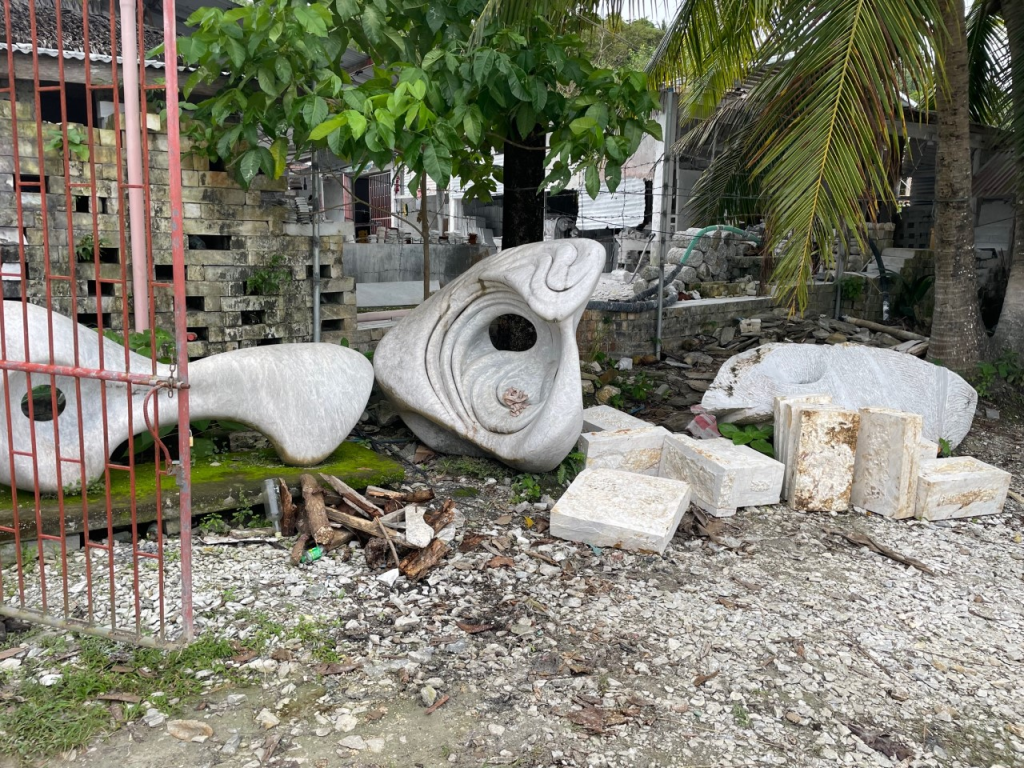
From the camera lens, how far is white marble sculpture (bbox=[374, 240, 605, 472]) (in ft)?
16.2

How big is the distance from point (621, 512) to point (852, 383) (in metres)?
2.62

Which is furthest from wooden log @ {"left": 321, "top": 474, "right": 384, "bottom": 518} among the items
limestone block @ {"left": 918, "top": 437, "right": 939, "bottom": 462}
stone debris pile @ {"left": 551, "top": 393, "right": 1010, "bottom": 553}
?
limestone block @ {"left": 918, "top": 437, "right": 939, "bottom": 462}

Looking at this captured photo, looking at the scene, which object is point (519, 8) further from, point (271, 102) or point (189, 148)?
point (189, 148)

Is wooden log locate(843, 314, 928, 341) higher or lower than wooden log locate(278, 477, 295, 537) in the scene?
higher

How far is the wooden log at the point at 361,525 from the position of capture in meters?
4.12

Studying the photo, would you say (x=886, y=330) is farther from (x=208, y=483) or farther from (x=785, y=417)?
(x=208, y=483)

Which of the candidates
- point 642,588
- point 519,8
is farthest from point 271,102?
point 642,588

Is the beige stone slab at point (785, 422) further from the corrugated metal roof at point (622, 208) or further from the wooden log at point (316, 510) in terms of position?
the corrugated metal roof at point (622, 208)

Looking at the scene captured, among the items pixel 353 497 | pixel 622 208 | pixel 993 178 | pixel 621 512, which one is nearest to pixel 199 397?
pixel 353 497

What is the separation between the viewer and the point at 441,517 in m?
4.42

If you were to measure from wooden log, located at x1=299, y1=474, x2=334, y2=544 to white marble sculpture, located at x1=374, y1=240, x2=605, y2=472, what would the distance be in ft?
3.31

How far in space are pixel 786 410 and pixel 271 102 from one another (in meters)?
3.68

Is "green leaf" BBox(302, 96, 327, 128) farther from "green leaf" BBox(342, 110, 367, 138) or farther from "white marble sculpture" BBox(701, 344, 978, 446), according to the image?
"white marble sculpture" BBox(701, 344, 978, 446)

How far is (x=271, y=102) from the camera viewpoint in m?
5.07
